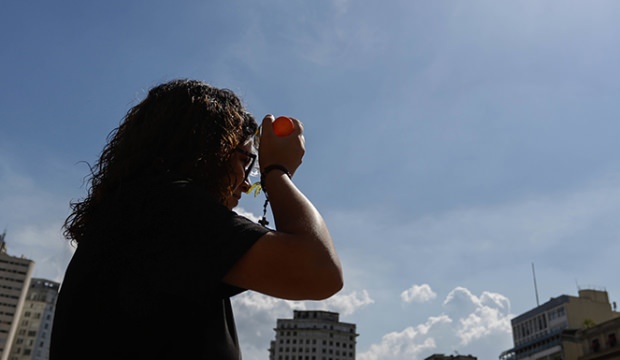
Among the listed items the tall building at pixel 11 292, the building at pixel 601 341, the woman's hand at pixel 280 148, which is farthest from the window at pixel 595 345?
the tall building at pixel 11 292

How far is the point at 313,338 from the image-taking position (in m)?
142

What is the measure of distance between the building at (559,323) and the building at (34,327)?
106093mm

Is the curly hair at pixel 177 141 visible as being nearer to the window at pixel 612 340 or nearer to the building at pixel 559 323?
the window at pixel 612 340

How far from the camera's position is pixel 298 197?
2203 mm

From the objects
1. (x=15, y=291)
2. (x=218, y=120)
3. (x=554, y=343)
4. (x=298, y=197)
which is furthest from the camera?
(x=15, y=291)

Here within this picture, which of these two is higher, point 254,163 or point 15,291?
point 15,291

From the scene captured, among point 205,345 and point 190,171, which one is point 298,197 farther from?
point 205,345

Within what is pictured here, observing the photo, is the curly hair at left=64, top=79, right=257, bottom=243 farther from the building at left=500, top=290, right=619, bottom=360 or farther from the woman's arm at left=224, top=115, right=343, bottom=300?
the building at left=500, top=290, right=619, bottom=360

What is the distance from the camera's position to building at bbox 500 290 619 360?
66.0 metres

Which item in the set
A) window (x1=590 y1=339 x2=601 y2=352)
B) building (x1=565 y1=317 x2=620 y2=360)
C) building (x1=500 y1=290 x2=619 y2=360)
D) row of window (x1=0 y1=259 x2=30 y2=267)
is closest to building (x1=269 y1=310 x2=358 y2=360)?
row of window (x1=0 y1=259 x2=30 y2=267)

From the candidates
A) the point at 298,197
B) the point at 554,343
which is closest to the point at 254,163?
the point at 298,197

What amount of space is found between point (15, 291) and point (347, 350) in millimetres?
84247

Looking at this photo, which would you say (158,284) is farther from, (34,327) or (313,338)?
(34,327)

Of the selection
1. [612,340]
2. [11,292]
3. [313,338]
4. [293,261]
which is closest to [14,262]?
[11,292]
